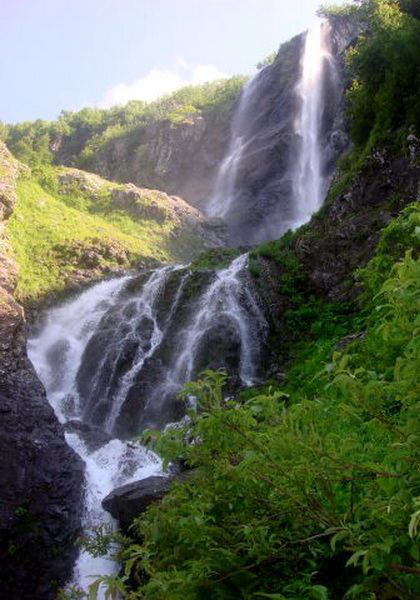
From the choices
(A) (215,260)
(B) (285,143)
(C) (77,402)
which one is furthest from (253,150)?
(C) (77,402)

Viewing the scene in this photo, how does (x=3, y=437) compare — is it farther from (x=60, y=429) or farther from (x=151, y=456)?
(x=151, y=456)

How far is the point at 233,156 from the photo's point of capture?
141 feet

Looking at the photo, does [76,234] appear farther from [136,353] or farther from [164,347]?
[164,347]

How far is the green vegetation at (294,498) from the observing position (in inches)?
83.2

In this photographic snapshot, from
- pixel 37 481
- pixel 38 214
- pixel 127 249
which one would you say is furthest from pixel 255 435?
pixel 38 214

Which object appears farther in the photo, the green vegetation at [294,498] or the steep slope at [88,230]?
the steep slope at [88,230]

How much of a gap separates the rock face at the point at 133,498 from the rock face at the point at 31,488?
1.21m

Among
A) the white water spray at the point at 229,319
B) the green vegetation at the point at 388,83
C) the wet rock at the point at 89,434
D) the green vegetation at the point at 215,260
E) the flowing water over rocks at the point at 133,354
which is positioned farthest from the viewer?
the green vegetation at the point at 215,260

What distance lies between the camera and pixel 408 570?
80.9 inches

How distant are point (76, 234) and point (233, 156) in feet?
66.0

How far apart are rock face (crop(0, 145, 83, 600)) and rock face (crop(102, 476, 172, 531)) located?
121cm

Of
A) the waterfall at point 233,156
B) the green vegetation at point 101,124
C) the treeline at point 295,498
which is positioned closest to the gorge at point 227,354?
the treeline at point 295,498

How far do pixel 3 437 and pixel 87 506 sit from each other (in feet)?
8.14

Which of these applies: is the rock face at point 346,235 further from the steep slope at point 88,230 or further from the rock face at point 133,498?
A: the steep slope at point 88,230
